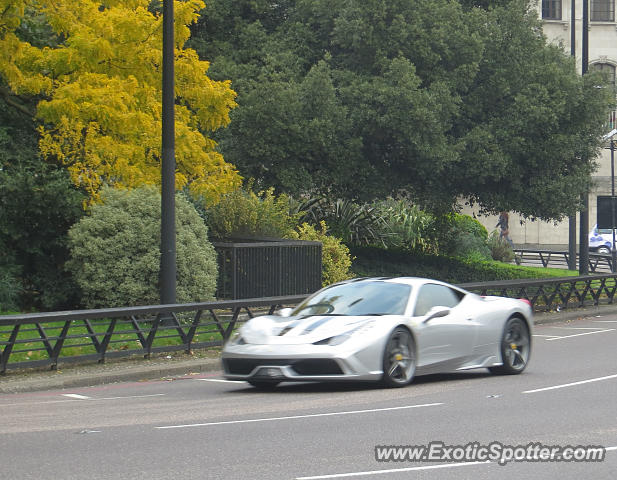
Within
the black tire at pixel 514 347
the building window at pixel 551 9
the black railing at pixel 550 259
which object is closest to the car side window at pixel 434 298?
the black tire at pixel 514 347

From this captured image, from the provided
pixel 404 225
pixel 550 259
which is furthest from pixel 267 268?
pixel 550 259

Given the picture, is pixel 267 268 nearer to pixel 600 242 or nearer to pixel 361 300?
pixel 361 300

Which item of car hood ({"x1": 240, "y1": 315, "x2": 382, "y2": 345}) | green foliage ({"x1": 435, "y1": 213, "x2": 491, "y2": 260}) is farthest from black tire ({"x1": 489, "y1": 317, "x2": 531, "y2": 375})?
green foliage ({"x1": 435, "y1": 213, "x2": 491, "y2": 260})

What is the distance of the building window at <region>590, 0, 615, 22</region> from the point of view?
2876 inches

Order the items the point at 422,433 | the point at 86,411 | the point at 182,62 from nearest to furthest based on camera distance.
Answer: the point at 422,433
the point at 86,411
the point at 182,62

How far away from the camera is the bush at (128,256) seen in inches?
854

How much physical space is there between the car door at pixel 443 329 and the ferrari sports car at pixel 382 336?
0.01 m

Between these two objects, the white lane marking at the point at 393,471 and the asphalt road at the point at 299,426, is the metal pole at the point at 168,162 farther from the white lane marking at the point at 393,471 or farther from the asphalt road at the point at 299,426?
the white lane marking at the point at 393,471

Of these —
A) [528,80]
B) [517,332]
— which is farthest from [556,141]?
[517,332]

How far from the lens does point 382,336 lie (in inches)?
A: 514

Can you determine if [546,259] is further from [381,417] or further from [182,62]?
[381,417]

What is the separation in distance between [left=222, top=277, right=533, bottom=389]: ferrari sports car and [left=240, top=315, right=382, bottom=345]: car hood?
1 cm

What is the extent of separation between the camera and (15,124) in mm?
25438

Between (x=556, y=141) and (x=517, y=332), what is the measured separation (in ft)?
57.7
